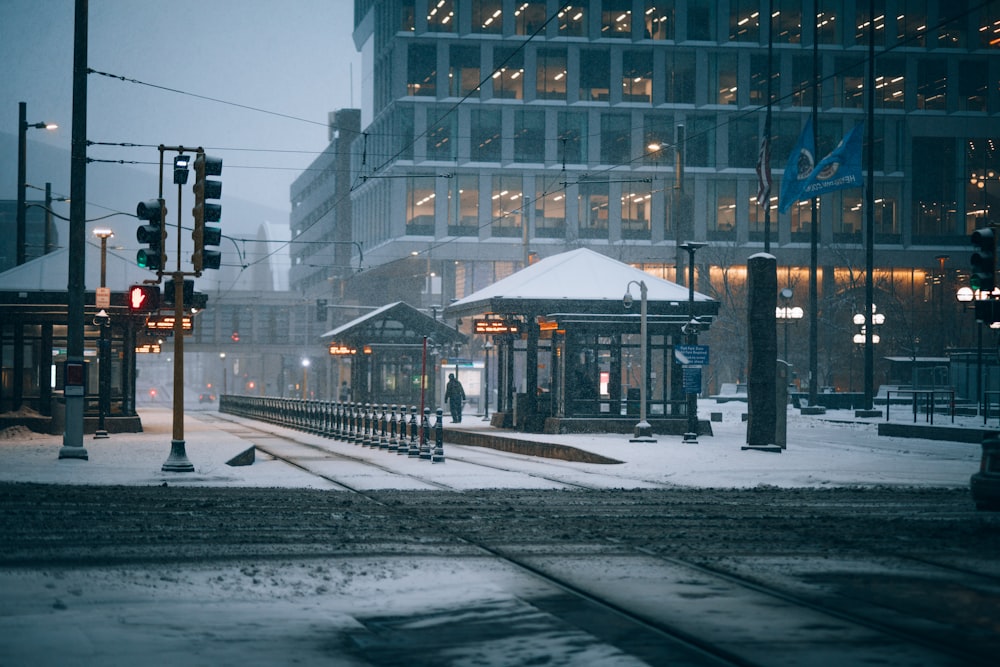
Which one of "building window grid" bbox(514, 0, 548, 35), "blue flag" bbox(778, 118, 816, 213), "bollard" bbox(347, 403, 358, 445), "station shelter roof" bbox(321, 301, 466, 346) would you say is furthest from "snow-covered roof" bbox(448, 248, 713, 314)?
"building window grid" bbox(514, 0, 548, 35)

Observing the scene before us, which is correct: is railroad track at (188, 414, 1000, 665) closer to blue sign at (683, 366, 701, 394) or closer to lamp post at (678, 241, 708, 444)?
lamp post at (678, 241, 708, 444)

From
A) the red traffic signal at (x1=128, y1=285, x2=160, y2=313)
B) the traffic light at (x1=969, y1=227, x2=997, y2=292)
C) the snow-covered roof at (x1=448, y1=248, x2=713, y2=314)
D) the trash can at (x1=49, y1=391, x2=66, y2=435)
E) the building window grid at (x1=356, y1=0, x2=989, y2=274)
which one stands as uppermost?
the building window grid at (x1=356, y1=0, x2=989, y2=274)

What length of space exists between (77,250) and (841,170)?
23782mm

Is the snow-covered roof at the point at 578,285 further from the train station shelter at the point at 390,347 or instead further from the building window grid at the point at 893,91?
the building window grid at the point at 893,91

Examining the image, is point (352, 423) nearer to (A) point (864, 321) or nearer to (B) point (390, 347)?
(B) point (390, 347)

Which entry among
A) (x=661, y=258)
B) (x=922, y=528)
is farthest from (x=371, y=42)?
(x=922, y=528)

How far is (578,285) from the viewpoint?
37.8m

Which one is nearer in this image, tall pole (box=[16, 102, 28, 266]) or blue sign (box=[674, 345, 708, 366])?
blue sign (box=[674, 345, 708, 366])

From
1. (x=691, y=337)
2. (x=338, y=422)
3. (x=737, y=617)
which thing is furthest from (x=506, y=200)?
(x=737, y=617)

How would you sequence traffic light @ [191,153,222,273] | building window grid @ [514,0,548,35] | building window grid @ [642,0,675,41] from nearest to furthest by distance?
1. traffic light @ [191,153,222,273]
2. building window grid @ [642,0,675,41]
3. building window grid @ [514,0,548,35]

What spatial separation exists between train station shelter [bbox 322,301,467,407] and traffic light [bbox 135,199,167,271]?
125 ft

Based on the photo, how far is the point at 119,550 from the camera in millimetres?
11930

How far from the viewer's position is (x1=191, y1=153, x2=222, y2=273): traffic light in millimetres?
21500

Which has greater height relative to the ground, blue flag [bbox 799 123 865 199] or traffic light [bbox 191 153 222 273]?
blue flag [bbox 799 123 865 199]
